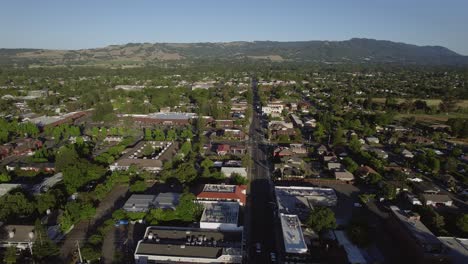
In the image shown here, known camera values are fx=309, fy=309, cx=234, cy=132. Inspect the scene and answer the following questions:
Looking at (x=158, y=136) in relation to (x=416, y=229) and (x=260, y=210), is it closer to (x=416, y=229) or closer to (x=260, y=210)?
(x=260, y=210)

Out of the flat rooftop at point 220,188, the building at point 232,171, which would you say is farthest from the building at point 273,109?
the flat rooftop at point 220,188

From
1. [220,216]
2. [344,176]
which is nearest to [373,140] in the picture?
[344,176]

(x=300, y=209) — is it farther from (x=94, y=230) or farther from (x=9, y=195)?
(x=9, y=195)

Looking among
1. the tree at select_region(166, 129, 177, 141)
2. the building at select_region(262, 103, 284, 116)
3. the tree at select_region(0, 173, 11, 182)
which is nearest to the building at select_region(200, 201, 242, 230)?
the tree at select_region(0, 173, 11, 182)

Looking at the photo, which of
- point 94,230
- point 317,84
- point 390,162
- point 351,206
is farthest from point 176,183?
point 317,84

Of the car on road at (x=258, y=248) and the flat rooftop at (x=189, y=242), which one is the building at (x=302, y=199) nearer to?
the car on road at (x=258, y=248)
